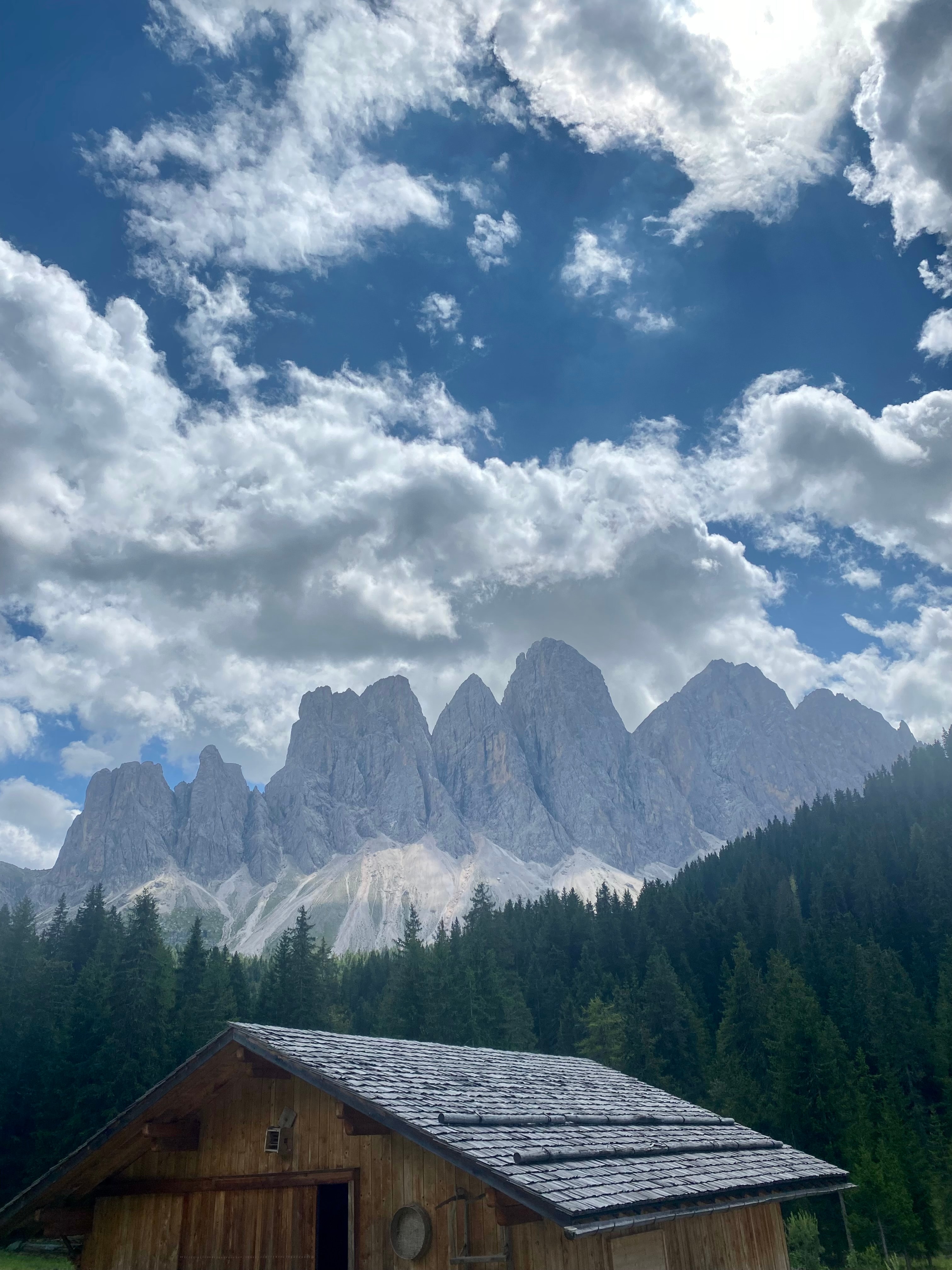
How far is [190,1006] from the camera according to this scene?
184 ft

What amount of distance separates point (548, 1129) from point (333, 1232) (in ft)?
Result: 18.3

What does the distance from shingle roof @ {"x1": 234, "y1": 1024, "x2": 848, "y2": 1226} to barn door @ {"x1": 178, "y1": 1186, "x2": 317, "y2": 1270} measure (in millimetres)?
2312

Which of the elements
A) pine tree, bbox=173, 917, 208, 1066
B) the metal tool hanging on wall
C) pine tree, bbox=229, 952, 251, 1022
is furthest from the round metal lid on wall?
pine tree, bbox=229, 952, 251, 1022

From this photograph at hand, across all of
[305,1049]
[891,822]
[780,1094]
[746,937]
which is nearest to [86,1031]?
[780,1094]

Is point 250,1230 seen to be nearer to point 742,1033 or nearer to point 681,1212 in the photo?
point 681,1212

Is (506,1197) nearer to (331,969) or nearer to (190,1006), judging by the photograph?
(190,1006)

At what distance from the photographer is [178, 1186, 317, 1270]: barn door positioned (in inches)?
532

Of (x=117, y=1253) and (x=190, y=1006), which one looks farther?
(x=190, y=1006)

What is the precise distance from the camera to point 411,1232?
40.6 ft

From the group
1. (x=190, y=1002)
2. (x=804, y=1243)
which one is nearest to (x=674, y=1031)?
(x=804, y=1243)

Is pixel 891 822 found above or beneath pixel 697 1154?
above

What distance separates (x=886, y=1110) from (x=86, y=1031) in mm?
42991

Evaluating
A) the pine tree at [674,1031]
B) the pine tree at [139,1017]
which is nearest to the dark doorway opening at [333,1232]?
the pine tree at [139,1017]

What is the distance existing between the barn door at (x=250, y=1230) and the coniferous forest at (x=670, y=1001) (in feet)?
98.3
